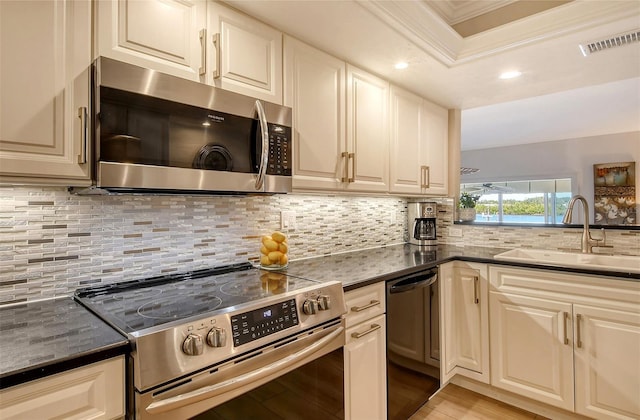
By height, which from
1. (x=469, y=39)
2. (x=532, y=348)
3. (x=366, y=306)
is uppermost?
(x=469, y=39)

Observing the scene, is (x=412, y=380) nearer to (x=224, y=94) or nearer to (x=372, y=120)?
(x=372, y=120)

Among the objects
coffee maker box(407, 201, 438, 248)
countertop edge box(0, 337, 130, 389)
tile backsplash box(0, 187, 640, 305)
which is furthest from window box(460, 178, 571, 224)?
countertop edge box(0, 337, 130, 389)

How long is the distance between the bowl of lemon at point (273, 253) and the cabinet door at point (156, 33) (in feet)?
2.78

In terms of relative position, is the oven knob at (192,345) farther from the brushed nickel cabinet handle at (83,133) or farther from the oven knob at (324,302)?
the brushed nickel cabinet handle at (83,133)

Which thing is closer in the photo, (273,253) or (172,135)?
(172,135)

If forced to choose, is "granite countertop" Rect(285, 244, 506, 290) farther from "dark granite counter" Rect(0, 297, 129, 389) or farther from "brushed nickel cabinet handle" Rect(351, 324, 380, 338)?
"dark granite counter" Rect(0, 297, 129, 389)

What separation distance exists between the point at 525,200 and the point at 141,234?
7.10m

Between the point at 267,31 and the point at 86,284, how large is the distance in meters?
1.35

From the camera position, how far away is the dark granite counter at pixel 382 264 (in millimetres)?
1698

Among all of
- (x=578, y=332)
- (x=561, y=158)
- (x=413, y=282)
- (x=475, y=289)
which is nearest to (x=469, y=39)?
(x=413, y=282)

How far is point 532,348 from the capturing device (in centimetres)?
208

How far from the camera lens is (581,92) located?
3.41 metres

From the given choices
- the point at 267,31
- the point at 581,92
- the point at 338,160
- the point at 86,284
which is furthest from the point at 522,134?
the point at 86,284

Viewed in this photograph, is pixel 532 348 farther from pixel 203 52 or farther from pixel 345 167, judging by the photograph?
pixel 203 52
